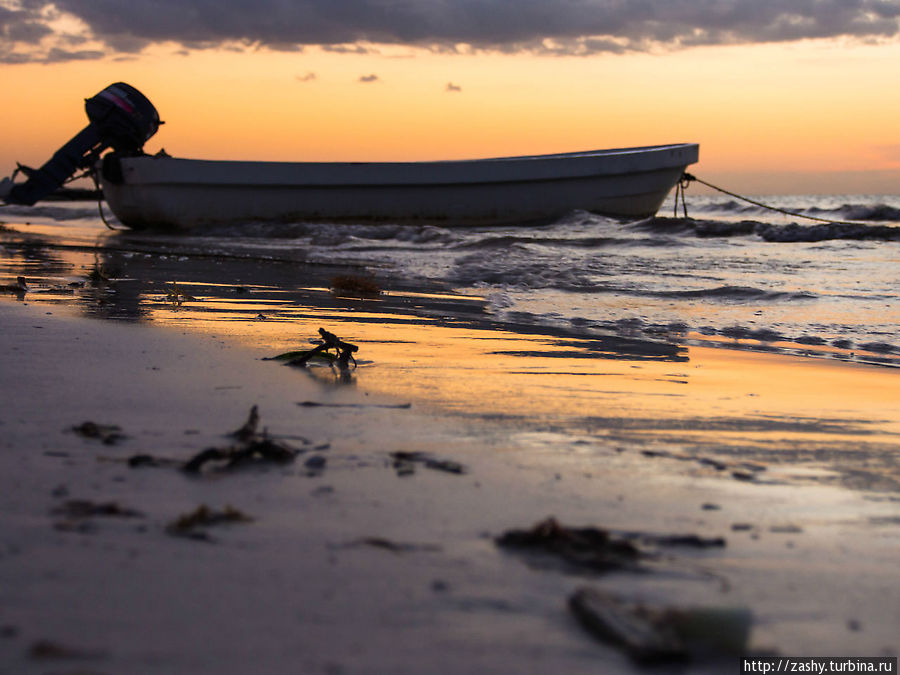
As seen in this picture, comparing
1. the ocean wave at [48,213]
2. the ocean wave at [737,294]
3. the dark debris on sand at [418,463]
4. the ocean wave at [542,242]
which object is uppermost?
the ocean wave at [48,213]

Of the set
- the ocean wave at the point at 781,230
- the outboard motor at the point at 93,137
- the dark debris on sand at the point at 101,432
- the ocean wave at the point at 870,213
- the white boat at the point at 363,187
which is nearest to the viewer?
the dark debris on sand at the point at 101,432

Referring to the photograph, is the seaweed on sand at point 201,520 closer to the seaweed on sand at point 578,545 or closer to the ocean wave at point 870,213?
the seaweed on sand at point 578,545

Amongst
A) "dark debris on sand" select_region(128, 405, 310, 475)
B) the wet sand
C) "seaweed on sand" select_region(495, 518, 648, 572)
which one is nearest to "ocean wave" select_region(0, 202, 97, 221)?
the wet sand

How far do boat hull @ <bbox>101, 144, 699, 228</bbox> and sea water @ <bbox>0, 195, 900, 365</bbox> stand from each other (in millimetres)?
392

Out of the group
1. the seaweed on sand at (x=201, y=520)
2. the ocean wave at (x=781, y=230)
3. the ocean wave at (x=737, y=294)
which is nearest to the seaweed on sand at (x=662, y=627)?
the seaweed on sand at (x=201, y=520)

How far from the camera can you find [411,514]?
1.54 metres

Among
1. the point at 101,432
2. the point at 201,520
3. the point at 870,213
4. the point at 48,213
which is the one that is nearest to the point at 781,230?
the point at 870,213

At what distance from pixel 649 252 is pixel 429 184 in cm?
629

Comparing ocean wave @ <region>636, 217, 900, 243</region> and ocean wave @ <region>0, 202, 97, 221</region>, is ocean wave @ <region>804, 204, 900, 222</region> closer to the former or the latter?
ocean wave @ <region>636, 217, 900, 243</region>

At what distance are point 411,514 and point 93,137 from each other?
15.9 m

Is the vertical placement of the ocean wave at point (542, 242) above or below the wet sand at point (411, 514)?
above

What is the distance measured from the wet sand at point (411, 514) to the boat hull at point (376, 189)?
1385 cm

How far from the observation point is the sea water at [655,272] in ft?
16.3

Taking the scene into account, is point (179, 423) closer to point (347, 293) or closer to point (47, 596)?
point (47, 596)
